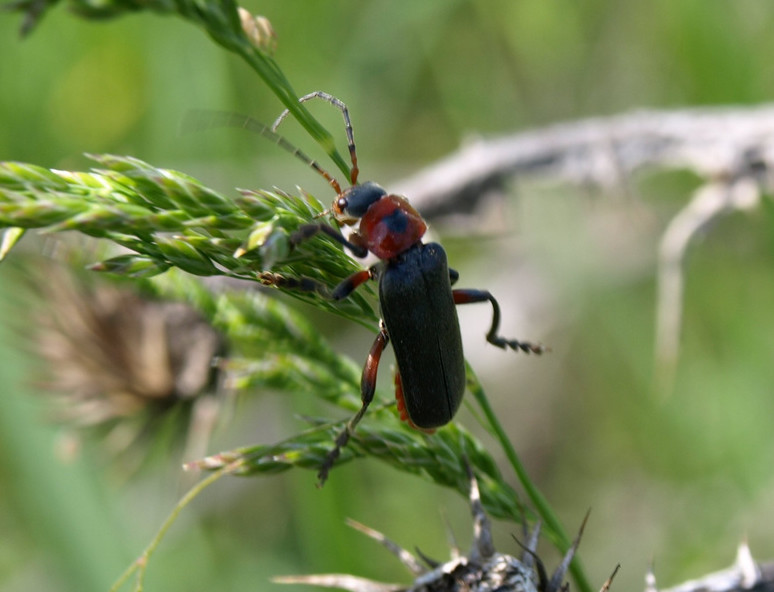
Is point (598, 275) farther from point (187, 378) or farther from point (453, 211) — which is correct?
point (187, 378)

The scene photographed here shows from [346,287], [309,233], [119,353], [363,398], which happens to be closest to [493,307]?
[363,398]

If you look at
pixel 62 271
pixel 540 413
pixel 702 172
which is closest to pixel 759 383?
pixel 540 413

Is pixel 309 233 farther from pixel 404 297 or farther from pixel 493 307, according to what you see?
pixel 493 307

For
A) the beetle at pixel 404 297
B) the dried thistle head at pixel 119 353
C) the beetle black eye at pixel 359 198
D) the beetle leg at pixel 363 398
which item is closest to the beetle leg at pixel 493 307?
the beetle at pixel 404 297

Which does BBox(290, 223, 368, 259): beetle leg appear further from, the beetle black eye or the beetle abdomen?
the beetle black eye

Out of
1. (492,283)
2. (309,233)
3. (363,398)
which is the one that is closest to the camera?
(309,233)

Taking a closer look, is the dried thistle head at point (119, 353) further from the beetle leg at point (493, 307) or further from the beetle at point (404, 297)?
the beetle leg at point (493, 307)
